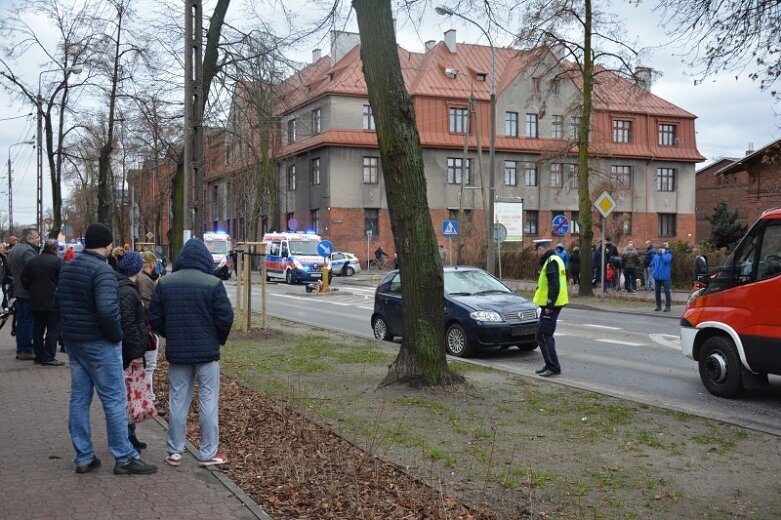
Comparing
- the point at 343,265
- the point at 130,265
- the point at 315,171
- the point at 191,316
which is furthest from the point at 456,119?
the point at 191,316

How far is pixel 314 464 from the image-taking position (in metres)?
6.64

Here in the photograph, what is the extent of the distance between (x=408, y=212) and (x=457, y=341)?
5459 millimetres

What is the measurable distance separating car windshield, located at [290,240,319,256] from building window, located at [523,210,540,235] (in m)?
22.7

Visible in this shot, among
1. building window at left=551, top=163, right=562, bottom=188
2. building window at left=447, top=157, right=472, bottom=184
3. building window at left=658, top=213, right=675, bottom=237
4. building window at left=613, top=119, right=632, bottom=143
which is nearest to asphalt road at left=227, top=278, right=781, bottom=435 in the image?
building window at left=447, top=157, right=472, bottom=184

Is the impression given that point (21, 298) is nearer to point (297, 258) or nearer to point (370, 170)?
point (297, 258)

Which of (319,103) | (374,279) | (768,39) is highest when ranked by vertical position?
(319,103)

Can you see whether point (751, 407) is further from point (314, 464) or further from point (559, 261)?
point (314, 464)

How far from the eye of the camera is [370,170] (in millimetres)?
58406

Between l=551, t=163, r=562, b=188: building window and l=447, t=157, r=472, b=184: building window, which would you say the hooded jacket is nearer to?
l=447, t=157, r=472, b=184: building window

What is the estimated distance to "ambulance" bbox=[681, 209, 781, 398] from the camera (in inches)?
378

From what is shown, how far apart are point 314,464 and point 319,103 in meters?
53.3

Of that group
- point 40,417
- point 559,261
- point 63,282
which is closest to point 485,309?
point 559,261

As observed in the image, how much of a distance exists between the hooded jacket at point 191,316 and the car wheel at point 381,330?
10074 millimetres

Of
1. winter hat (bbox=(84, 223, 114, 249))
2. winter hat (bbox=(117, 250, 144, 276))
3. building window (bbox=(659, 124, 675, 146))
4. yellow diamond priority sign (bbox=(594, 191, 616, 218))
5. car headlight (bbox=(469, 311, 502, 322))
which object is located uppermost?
building window (bbox=(659, 124, 675, 146))
